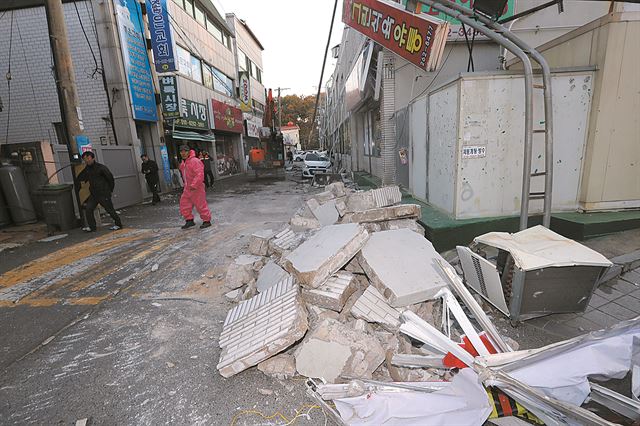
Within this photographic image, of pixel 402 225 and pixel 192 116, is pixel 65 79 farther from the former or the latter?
pixel 192 116

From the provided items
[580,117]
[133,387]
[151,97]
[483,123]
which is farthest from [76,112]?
[580,117]

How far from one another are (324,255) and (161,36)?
12.4 meters

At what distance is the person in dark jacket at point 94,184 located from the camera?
670 centimetres

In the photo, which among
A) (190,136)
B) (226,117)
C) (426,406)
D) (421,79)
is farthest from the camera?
(226,117)

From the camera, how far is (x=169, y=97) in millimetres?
13141

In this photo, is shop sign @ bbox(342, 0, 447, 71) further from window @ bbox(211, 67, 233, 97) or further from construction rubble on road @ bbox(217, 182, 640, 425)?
window @ bbox(211, 67, 233, 97)

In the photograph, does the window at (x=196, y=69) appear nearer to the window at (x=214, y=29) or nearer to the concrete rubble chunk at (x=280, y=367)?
the window at (x=214, y=29)

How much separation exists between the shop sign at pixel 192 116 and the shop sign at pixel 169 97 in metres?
0.51

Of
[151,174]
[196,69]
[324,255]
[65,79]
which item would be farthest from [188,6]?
[324,255]

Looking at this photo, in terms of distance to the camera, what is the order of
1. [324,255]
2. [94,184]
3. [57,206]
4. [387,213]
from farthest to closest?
[57,206] → [94,184] → [387,213] → [324,255]

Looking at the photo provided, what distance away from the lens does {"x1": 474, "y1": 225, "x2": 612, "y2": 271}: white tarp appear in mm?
2355

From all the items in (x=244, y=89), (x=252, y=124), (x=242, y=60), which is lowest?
(x=252, y=124)

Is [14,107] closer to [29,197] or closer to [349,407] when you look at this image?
[29,197]

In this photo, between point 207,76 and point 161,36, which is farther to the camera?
point 207,76
